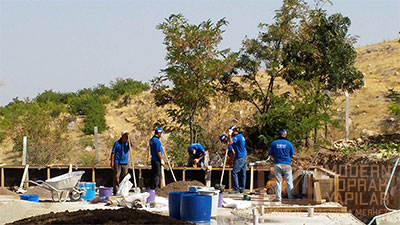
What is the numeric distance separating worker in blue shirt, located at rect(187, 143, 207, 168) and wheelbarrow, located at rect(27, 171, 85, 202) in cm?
364

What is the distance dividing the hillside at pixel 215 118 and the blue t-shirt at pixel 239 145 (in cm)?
601

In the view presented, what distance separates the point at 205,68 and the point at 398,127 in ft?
33.2

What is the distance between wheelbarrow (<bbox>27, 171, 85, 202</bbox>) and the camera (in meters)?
14.9

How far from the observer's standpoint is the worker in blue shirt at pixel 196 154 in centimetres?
1806

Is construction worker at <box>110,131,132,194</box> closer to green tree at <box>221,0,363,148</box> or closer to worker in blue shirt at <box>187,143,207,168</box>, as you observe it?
worker in blue shirt at <box>187,143,207,168</box>

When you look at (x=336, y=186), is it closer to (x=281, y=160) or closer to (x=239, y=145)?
(x=281, y=160)

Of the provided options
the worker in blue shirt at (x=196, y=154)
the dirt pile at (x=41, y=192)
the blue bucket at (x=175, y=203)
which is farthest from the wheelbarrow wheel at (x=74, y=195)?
the blue bucket at (x=175, y=203)

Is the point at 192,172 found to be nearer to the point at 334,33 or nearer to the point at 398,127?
the point at 334,33

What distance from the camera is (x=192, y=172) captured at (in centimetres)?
1845

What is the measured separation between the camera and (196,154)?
1842 centimetres

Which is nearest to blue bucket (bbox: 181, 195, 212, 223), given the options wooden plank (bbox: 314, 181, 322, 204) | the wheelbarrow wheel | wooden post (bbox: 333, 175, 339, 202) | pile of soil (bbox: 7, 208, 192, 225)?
pile of soil (bbox: 7, 208, 192, 225)

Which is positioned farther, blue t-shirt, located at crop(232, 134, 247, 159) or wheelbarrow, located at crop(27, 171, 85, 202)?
blue t-shirt, located at crop(232, 134, 247, 159)

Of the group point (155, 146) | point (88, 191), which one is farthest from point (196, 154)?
point (88, 191)

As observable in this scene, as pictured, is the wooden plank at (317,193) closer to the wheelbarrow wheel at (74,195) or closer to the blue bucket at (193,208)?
the blue bucket at (193,208)
